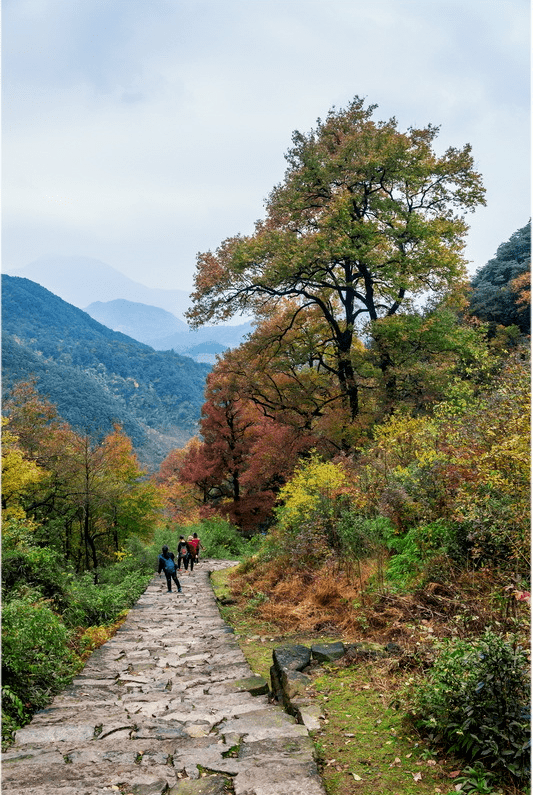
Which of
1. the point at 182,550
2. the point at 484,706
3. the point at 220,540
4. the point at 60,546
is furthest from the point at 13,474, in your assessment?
the point at 484,706

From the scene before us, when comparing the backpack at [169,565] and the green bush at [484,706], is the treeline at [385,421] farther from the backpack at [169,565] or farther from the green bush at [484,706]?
the backpack at [169,565]

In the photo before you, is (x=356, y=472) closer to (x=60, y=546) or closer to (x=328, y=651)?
(x=328, y=651)

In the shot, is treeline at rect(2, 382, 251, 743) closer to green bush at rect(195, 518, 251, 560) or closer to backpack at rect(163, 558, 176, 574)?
green bush at rect(195, 518, 251, 560)

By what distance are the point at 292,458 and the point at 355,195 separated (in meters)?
9.32

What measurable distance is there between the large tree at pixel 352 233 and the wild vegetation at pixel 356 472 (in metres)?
0.09

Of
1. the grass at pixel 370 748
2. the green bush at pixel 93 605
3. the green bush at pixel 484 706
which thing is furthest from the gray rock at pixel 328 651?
the green bush at pixel 93 605

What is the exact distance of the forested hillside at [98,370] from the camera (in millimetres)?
92062

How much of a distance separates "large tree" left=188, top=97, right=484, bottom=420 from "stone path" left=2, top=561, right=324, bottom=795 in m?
12.5

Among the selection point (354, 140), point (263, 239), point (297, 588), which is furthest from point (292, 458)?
point (354, 140)

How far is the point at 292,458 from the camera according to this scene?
57.0 feet

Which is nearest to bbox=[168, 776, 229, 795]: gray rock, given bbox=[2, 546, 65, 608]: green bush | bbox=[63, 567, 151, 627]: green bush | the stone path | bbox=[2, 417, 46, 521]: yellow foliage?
the stone path

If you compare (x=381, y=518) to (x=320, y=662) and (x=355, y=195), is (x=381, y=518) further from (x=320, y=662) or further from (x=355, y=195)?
(x=355, y=195)

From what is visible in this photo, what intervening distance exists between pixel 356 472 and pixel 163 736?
7114 millimetres

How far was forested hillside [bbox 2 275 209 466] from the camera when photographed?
302ft
